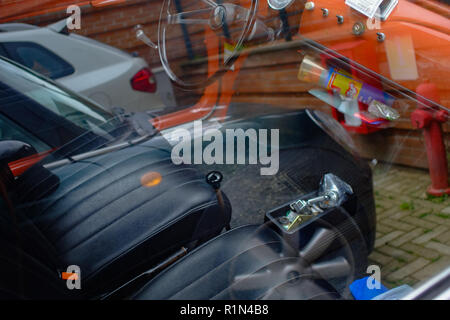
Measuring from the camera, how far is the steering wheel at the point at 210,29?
1436 millimetres

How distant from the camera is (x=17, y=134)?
4.26 ft

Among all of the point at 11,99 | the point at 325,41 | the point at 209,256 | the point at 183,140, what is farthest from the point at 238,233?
the point at 11,99

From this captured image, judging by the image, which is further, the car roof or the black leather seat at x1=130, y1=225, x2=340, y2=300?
the car roof

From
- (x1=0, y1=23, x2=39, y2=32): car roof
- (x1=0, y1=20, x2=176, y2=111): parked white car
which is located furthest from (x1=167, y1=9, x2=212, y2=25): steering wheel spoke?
(x1=0, y1=23, x2=39, y2=32): car roof

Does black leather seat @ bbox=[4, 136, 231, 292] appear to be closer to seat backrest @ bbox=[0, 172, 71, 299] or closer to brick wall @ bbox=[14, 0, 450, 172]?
seat backrest @ bbox=[0, 172, 71, 299]

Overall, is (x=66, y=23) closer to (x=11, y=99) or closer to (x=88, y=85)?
(x=88, y=85)

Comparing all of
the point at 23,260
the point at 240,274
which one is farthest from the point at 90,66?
the point at 240,274

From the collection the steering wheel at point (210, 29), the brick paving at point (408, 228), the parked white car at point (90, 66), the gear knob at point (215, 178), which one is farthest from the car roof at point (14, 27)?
the brick paving at point (408, 228)

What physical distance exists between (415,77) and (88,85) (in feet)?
3.97

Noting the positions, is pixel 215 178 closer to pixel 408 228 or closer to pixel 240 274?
pixel 240 274

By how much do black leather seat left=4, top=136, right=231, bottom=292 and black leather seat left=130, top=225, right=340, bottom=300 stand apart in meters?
0.13

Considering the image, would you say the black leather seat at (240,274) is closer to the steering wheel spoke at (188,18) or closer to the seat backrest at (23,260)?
the seat backrest at (23,260)

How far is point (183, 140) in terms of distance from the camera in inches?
56.9

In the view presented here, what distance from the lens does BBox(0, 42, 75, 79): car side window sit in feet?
4.80
